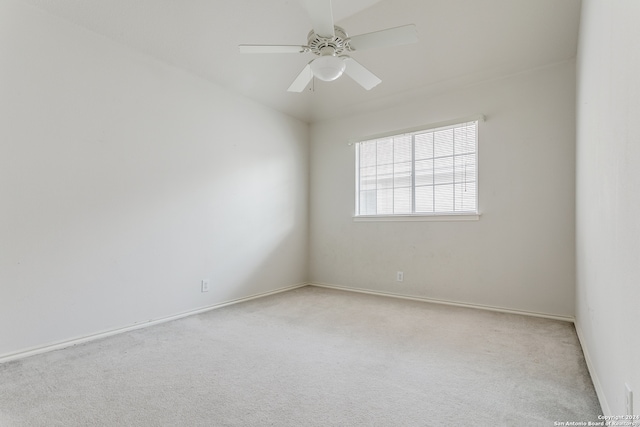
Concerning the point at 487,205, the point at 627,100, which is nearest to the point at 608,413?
the point at 627,100

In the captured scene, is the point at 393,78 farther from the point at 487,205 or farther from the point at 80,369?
the point at 80,369

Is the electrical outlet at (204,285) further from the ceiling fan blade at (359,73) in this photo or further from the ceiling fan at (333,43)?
the ceiling fan blade at (359,73)

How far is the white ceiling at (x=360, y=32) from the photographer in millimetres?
2578

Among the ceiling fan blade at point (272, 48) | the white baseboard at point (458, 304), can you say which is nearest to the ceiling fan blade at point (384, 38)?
the ceiling fan blade at point (272, 48)

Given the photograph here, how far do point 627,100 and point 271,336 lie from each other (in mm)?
2577

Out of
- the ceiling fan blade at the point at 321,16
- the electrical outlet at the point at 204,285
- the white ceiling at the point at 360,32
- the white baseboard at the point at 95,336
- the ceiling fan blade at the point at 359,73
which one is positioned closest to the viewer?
the ceiling fan blade at the point at 321,16

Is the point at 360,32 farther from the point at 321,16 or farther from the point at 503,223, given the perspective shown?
the point at 503,223

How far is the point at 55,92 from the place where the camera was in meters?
2.43

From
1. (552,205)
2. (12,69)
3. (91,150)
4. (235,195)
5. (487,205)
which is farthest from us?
(235,195)

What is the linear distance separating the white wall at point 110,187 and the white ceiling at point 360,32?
236mm

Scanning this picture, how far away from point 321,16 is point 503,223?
283 centimetres

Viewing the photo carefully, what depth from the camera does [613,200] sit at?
133 cm

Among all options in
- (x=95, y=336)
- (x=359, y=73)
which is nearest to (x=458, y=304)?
(x=359, y=73)

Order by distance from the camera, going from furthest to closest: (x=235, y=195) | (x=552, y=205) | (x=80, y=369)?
(x=235, y=195) < (x=552, y=205) < (x=80, y=369)
